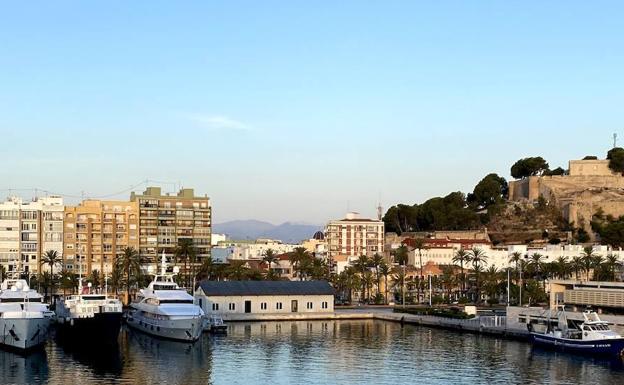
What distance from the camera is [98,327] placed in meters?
73.2

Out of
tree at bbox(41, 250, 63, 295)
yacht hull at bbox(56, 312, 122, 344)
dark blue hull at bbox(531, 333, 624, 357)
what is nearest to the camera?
dark blue hull at bbox(531, 333, 624, 357)

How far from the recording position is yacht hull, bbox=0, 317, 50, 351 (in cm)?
6606

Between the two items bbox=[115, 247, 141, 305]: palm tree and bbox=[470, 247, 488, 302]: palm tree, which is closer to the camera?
bbox=[115, 247, 141, 305]: palm tree

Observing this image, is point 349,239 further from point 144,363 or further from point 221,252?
point 144,363

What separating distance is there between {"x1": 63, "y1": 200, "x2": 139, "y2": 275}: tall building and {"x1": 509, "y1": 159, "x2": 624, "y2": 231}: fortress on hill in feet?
269

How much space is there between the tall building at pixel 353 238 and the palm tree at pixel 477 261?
34075 mm

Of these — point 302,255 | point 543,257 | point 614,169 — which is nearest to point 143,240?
point 302,255

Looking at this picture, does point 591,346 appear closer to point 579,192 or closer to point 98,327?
point 98,327

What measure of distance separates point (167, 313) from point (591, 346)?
1298 inches

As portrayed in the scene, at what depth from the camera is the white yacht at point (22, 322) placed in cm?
6606

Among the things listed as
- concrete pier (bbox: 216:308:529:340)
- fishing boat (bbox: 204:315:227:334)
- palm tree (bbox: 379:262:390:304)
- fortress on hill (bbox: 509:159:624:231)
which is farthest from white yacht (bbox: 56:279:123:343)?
fortress on hill (bbox: 509:159:624:231)

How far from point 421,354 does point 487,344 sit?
964cm

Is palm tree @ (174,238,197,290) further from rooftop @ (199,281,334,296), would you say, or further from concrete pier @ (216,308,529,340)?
concrete pier @ (216,308,529,340)

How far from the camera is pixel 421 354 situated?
66938 mm
